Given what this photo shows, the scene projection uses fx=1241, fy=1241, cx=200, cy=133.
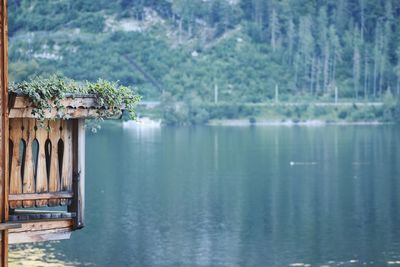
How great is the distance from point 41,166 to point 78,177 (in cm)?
31

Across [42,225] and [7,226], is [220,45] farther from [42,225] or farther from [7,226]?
[7,226]

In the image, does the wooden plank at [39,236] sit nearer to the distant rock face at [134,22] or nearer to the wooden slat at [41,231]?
the wooden slat at [41,231]

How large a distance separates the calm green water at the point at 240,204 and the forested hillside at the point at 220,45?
39813mm

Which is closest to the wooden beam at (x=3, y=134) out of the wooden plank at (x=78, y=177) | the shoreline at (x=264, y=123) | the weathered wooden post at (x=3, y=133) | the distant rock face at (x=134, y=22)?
the weathered wooden post at (x=3, y=133)

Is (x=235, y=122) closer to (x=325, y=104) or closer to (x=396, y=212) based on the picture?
(x=325, y=104)

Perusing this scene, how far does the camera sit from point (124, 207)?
2074 inches

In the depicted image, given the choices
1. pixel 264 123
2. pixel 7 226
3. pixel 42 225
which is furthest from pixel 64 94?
pixel 264 123

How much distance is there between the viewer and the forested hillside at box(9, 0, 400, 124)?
138 metres

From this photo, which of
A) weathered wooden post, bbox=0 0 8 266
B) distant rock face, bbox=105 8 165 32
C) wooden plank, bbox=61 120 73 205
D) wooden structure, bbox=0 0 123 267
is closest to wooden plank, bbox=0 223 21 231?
weathered wooden post, bbox=0 0 8 266

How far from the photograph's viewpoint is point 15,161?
9.89 meters

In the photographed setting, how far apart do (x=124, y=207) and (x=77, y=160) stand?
4266cm

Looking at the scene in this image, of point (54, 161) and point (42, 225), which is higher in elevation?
point (54, 161)

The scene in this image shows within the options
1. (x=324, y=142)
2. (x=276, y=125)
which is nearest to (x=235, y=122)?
(x=276, y=125)

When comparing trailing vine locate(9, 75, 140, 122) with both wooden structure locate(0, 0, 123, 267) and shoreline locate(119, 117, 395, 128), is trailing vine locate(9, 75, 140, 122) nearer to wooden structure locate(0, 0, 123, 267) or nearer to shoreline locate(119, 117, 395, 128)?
wooden structure locate(0, 0, 123, 267)
